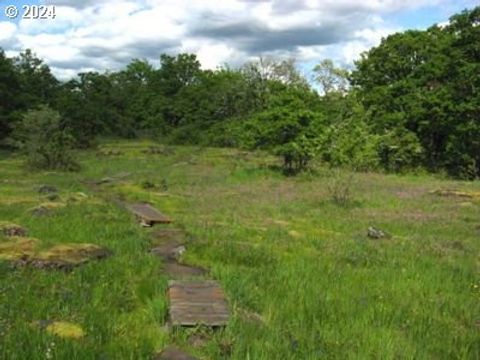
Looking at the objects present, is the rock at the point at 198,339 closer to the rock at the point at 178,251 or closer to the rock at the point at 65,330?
the rock at the point at 65,330

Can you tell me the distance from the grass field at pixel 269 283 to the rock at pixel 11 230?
1.52ft

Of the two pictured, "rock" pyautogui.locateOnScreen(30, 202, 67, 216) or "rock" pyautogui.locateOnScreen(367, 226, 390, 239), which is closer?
"rock" pyautogui.locateOnScreen(367, 226, 390, 239)

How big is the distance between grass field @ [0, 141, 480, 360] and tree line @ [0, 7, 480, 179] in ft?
29.2

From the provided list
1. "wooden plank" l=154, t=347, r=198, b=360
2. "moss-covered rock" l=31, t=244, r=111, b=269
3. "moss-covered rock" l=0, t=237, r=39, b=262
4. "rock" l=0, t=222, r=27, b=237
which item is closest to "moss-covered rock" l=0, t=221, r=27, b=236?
"rock" l=0, t=222, r=27, b=237

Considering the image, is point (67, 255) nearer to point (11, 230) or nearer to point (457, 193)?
point (11, 230)

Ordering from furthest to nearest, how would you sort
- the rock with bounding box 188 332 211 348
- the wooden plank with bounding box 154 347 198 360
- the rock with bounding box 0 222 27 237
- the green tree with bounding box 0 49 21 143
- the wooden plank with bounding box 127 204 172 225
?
the green tree with bounding box 0 49 21 143 → the wooden plank with bounding box 127 204 172 225 → the rock with bounding box 0 222 27 237 → the rock with bounding box 188 332 211 348 → the wooden plank with bounding box 154 347 198 360

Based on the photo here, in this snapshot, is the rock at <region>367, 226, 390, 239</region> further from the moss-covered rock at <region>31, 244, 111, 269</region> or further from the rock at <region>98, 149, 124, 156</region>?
the rock at <region>98, 149, 124, 156</region>

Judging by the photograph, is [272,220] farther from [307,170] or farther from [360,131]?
[307,170]

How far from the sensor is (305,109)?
3791cm

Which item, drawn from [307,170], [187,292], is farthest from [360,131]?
[187,292]

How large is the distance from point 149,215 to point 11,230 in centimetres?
557

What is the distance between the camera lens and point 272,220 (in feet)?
64.7

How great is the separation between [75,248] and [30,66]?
277 ft

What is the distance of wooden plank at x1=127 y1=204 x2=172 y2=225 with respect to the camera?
18.3 meters
